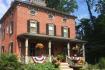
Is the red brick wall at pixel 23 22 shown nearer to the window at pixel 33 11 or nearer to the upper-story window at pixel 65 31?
the window at pixel 33 11

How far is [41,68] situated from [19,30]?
32.8 feet

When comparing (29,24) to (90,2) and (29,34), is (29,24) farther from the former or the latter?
(90,2)

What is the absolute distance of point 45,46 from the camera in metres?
37.0

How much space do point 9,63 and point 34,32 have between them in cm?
1376

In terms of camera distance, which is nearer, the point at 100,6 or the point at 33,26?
the point at 33,26

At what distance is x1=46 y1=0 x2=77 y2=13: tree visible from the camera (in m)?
55.1

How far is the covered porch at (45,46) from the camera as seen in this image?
108ft

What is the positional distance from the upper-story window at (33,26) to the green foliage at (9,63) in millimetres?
12576

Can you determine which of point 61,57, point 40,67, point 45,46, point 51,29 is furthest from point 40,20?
point 40,67

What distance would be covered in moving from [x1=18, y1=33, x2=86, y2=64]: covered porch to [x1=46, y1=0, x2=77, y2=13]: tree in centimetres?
1606

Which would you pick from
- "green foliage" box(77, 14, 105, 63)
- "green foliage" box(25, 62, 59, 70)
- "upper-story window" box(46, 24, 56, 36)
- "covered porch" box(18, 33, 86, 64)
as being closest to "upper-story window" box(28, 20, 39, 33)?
"covered porch" box(18, 33, 86, 64)

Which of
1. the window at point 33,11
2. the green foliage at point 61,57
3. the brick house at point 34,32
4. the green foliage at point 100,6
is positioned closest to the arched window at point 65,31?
the brick house at point 34,32

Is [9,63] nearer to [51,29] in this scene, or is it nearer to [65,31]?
[51,29]

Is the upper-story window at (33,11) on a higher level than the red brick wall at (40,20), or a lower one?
higher
